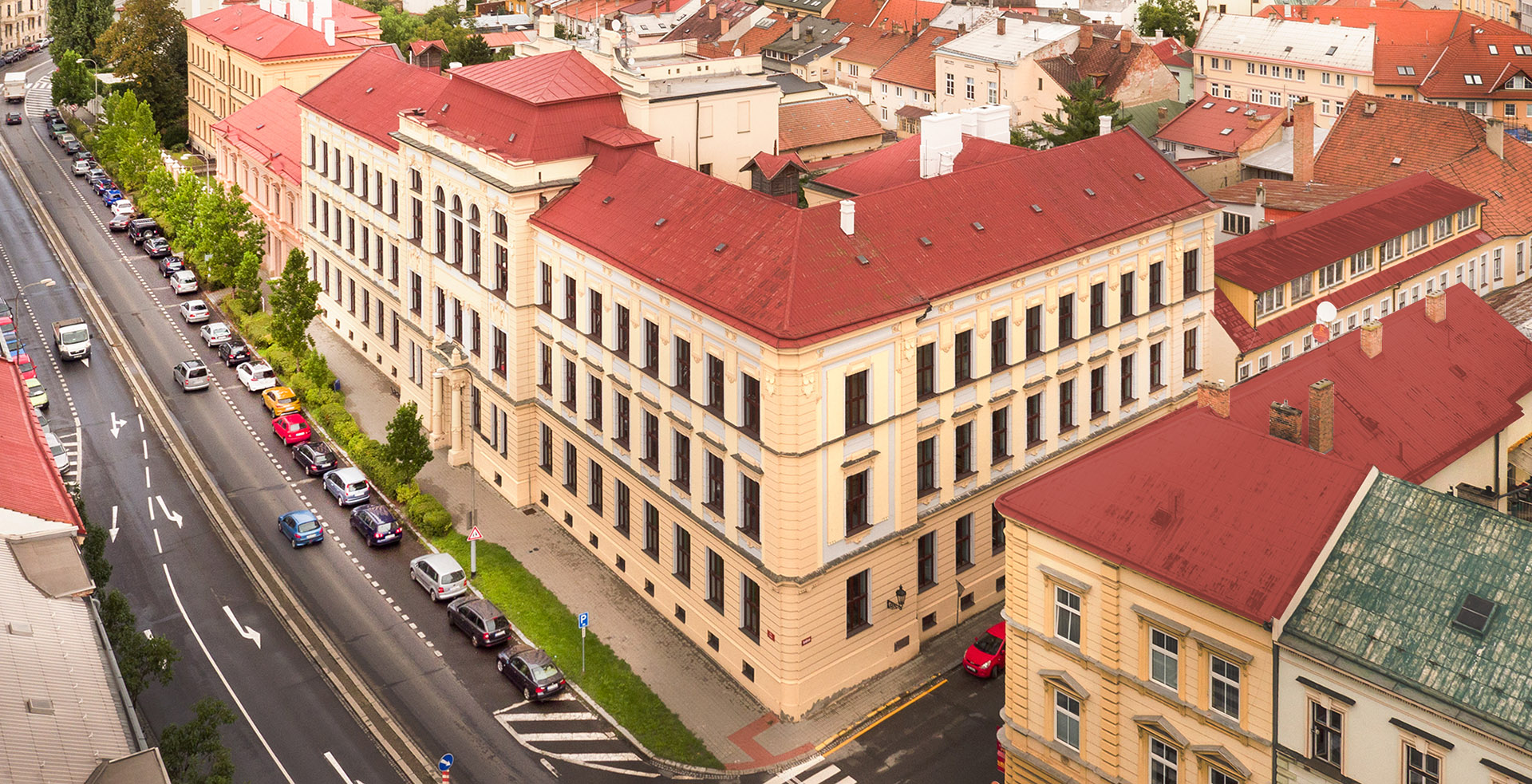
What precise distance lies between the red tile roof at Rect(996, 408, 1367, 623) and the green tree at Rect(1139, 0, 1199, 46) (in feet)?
430

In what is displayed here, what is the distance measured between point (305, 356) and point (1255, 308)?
170 feet

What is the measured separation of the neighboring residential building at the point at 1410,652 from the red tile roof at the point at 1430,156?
171 feet

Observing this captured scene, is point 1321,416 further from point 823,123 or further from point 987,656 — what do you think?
point 823,123

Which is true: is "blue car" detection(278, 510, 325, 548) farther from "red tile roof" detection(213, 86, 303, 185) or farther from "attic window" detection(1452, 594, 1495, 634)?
"attic window" detection(1452, 594, 1495, 634)

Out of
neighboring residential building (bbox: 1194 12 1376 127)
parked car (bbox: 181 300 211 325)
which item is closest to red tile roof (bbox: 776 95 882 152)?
parked car (bbox: 181 300 211 325)

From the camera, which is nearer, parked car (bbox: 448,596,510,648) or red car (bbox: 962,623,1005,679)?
red car (bbox: 962,623,1005,679)

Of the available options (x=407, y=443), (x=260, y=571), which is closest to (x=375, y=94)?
(x=407, y=443)

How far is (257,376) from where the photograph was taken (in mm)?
89625

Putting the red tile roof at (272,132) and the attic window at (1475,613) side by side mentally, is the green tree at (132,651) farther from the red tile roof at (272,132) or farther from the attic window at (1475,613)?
the red tile roof at (272,132)

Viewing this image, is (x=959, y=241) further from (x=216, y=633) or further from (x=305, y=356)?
(x=305, y=356)

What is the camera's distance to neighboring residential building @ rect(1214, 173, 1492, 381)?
238ft

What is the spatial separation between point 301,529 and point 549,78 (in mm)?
24305

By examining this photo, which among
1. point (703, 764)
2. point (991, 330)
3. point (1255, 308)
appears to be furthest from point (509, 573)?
point (1255, 308)

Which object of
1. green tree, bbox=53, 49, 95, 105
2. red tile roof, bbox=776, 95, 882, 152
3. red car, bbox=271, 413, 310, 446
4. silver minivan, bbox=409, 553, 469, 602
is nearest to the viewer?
silver minivan, bbox=409, 553, 469, 602
